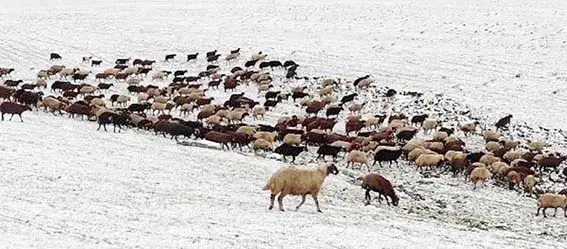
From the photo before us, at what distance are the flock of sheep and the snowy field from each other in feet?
2.47

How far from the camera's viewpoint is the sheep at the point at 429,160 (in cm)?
2583

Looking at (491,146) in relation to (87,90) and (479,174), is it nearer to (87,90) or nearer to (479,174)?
(479,174)

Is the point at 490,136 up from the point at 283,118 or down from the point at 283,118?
up

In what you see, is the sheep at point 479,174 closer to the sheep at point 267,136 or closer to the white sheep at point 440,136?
the white sheep at point 440,136

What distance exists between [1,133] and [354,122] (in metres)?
15.2

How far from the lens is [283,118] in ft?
108

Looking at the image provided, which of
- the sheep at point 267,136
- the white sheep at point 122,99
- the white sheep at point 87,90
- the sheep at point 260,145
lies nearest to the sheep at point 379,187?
the sheep at point 260,145

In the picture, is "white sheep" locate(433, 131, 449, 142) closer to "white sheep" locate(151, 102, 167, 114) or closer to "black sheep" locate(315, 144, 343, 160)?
"black sheep" locate(315, 144, 343, 160)

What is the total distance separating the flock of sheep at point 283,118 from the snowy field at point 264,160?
0.75m

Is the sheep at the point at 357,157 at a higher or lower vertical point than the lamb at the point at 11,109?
lower

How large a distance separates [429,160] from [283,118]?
868 cm

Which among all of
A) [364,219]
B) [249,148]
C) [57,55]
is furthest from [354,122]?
[57,55]

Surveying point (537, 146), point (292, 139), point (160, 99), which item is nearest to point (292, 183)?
point (292, 139)

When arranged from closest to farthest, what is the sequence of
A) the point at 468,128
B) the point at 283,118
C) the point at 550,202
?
the point at 550,202 → the point at 468,128 → the point at 283,118
